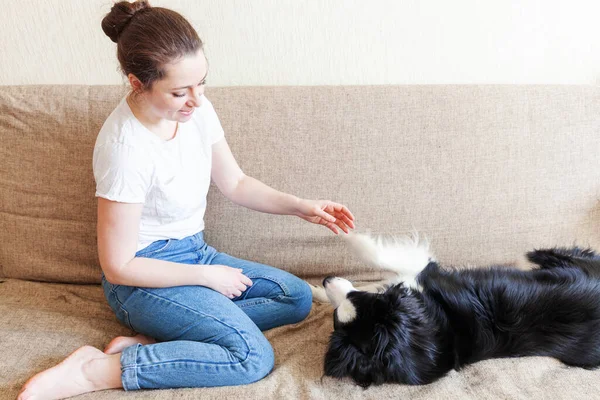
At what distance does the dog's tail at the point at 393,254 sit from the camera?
1.59 meters

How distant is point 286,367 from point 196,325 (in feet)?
0.83

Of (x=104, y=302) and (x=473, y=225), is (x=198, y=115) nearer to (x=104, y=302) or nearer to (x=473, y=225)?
(x=104, y=302)

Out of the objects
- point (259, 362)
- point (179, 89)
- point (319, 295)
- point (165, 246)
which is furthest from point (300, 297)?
point (179, 89)

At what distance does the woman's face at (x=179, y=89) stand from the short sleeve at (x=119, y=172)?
12 cm

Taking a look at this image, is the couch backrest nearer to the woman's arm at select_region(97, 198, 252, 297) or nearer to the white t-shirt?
the white t-shirt

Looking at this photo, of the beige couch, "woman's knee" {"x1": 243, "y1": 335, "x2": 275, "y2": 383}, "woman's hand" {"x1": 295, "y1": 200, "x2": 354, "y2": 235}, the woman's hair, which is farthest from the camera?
the beige couch

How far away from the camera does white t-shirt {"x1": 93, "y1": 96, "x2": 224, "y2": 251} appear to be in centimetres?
129

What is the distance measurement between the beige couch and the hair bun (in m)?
0.42

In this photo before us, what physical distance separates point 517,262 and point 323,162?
0.73 metres

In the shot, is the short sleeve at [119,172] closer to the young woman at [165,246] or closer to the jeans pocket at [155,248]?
the young woman at [165,246]

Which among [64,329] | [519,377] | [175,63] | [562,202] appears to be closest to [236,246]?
[64,329]

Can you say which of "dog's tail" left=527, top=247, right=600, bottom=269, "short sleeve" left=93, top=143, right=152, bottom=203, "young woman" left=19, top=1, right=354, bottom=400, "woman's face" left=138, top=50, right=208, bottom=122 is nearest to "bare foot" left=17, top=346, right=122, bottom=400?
"young woman" left=19, top=1, right=354, bottom=400

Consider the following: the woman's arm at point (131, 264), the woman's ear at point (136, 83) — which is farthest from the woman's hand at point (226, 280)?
the woman's ear at point (136, 83)

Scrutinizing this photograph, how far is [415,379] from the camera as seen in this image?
129 centimetres
